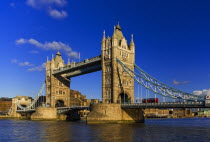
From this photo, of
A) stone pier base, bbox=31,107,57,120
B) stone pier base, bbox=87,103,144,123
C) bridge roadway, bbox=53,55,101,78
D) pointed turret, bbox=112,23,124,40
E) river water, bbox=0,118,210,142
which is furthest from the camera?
stone pier base, bbox=31,107,57,120

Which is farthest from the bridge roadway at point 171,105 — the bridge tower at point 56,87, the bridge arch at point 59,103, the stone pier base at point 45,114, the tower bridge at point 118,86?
the bridge arch at point 59,103

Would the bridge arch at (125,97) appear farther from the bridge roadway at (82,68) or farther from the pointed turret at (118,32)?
the pointed turret at (118,32)

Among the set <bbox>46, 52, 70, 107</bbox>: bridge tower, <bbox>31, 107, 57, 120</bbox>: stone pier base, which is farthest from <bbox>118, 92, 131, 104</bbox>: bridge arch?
<bbox>46, 52, 70, 107</bbox>: bridge tower

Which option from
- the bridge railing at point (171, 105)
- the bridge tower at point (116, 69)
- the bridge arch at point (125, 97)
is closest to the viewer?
the bridge railing at point (171, 105)

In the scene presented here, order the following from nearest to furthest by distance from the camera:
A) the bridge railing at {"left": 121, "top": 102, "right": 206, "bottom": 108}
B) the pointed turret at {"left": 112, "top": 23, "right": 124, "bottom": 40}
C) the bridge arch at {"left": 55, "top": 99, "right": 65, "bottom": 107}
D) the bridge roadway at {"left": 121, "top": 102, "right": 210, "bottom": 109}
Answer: the bridge roadway at {"left": 121, "top": 102, "right": 210, "bottom": 109} < the bridge railing at {"left": 121, "top": 102, "right": 206, "bottom": 108} < the pointed turret at {"left": 112, "top": 23, "right": 124, "bottom": 40} < the bridge arch at {"left": 55, "top": 99, "right": 65, "bottom": 107}

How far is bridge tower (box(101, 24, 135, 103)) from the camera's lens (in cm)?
8138

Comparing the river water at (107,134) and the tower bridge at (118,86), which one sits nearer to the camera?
the river water at (107,134)

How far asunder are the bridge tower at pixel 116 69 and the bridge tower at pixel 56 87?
3652cm

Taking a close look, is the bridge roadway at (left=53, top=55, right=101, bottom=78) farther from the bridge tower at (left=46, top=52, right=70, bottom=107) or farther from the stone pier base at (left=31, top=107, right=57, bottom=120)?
the stone pier base at (left=31, top=107, right=57, bottom=120)

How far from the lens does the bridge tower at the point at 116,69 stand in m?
81.4

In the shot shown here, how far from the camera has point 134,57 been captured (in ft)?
289

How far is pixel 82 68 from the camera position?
100 m

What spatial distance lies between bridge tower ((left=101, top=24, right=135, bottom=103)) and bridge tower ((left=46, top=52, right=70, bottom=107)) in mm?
36522

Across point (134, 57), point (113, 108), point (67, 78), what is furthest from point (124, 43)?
point (67, 78)
